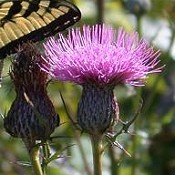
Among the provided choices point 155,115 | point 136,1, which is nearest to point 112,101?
point 136,1

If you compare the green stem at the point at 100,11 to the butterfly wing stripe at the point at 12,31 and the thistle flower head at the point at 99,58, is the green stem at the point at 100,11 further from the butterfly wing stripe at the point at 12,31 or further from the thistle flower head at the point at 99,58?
the thistle flower head at the point at 99,58

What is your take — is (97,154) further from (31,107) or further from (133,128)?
(133,128)

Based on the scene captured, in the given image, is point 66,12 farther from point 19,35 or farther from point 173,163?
point 173,163

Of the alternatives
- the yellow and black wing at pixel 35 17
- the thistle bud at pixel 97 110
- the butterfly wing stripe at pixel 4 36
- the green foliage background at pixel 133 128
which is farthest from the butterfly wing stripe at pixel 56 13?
the green foliage background at pixel 133 128

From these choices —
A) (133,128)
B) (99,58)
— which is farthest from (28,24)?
(133,128)

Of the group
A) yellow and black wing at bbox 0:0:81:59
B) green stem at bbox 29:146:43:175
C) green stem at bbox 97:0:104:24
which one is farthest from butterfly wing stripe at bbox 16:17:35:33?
green stem at bbox 97:0:104:24

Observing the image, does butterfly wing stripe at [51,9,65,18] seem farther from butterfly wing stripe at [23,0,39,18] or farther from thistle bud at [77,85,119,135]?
thistle bud at [77,85,119,135]

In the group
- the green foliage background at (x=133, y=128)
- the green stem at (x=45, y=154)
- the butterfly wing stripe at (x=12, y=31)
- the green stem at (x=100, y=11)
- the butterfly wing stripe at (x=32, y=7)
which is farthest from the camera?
the green stem at (x=100, y=11)
